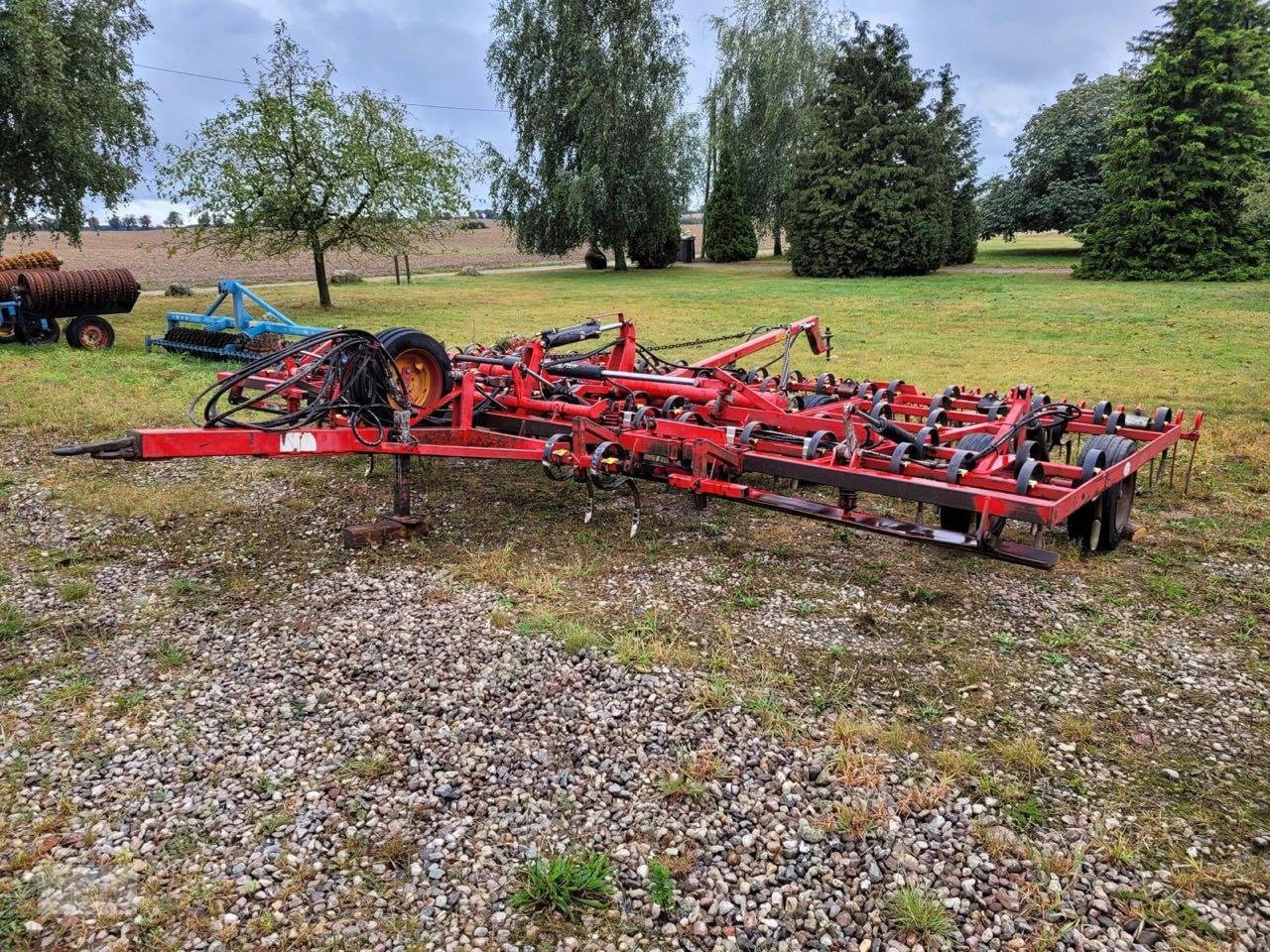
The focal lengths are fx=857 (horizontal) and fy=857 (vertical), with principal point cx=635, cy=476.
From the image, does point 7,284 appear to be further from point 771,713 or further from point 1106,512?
point 1106,512

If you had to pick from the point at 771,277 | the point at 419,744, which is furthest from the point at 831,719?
the point at 771,277

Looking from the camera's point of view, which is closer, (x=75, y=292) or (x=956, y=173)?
(x=75, y=292)

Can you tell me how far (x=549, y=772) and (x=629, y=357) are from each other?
4.48 meters

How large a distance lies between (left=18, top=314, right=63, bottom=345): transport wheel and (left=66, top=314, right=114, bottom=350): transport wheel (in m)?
0.27

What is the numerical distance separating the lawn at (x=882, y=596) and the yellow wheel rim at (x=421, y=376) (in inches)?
30.8

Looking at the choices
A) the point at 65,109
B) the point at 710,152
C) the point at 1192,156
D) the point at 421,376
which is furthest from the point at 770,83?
the point at 421,376

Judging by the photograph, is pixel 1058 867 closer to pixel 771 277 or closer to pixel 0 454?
pixel 0 454

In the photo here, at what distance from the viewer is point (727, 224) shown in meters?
39.2

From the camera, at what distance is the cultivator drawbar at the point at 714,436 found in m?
4.69

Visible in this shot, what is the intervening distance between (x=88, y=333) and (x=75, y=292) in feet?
2.27

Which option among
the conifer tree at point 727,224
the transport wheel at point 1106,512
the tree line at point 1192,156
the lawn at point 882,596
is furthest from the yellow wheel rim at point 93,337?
the conifer tree at point 727,224

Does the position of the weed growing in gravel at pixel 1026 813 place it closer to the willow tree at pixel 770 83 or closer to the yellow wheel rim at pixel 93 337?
the yellow wheel rim at pixel 93 337

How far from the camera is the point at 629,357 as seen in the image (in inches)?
288

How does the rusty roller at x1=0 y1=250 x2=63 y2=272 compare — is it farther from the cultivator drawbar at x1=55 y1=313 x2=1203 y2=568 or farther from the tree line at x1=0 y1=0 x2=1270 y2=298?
the cultivator drawbar at x1=55 y1=313 x2=1203 y2=568
